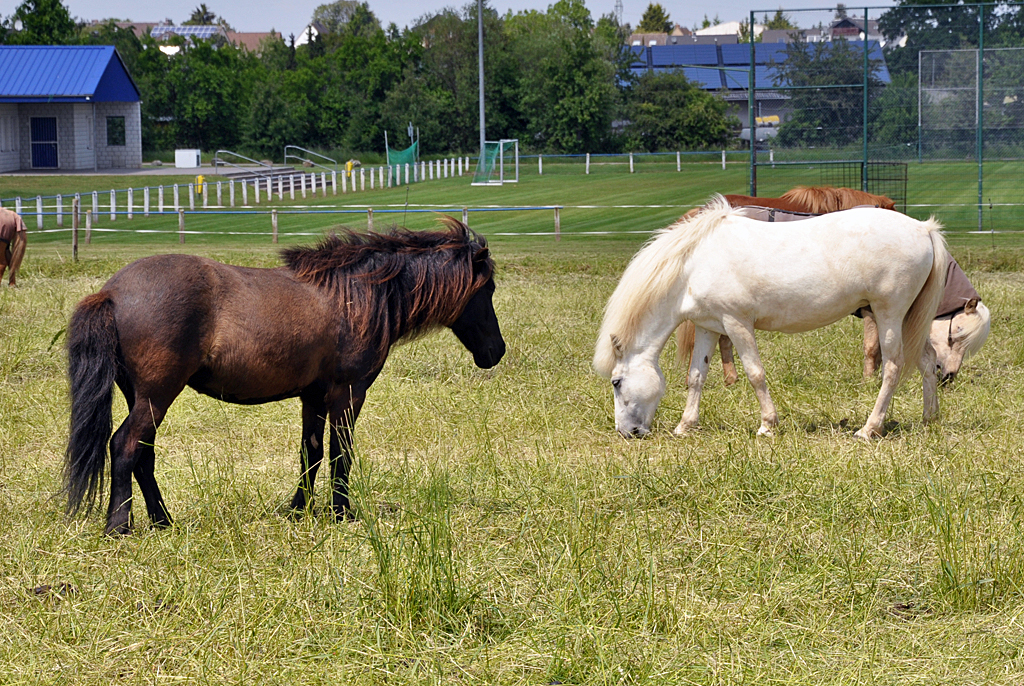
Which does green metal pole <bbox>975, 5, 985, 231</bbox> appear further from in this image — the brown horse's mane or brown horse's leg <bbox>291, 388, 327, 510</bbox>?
brown horse's leg <bbox>291, 388, 327, 510</bbox>

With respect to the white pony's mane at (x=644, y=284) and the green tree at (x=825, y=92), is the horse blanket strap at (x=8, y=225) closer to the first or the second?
the white pony's mane at (x=644, y=284)

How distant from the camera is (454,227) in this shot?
A: 209 inches

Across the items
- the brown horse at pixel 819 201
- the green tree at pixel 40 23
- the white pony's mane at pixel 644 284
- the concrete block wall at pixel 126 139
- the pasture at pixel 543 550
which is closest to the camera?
the pasture at pixel 543 550

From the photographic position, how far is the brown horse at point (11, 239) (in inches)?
488

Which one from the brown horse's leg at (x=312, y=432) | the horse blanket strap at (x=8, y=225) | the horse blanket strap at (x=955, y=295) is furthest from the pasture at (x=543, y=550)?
the horse blanket strap at (x=8, y=225)

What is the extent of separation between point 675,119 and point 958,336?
145ft

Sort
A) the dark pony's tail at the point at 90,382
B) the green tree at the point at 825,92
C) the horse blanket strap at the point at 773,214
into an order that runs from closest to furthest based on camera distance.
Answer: the dark pony's tail at the point at 90,382, the horse blanket strap at the point at 773,214, the green tree at the point at 825,92

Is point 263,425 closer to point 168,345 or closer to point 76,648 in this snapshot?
point 168,345

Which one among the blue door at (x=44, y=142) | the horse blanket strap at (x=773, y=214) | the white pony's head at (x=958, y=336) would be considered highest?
the blue door at (x=44, y=142)

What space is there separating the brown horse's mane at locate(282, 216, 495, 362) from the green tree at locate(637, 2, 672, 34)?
143 metres

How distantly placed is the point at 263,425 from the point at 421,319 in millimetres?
2112

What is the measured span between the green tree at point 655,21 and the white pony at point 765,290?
463ft

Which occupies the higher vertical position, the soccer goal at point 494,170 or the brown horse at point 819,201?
the soccer goal at point 494,170

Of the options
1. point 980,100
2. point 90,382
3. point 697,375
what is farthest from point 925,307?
point 980,100
